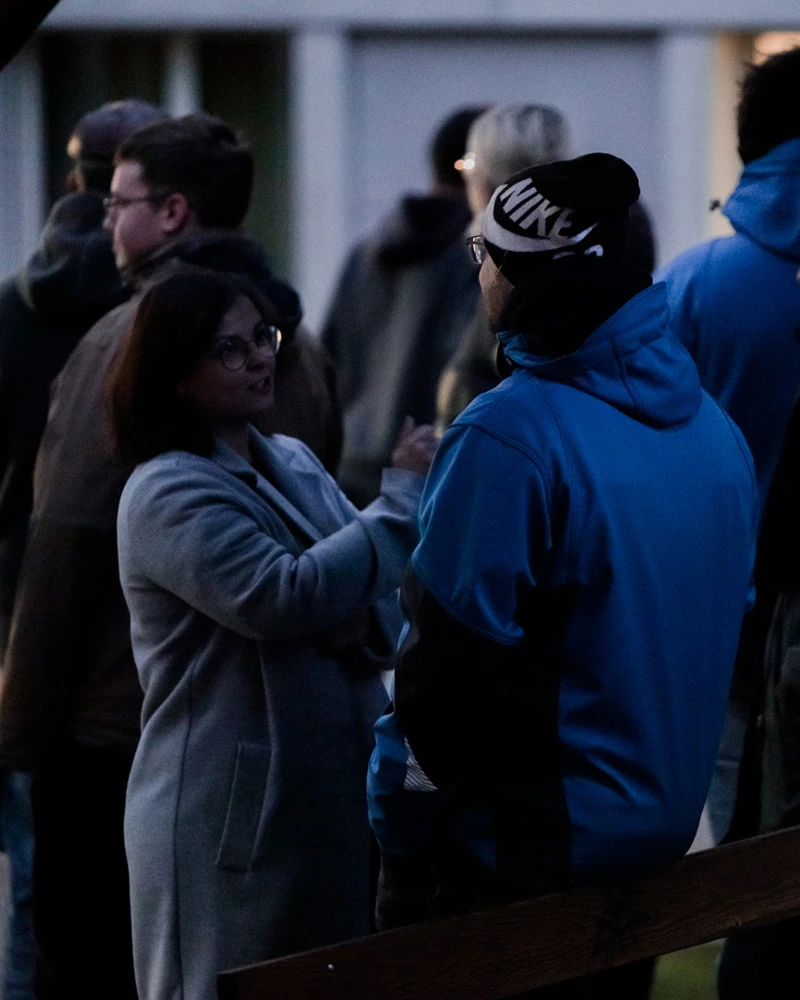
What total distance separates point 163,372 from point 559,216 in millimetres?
793

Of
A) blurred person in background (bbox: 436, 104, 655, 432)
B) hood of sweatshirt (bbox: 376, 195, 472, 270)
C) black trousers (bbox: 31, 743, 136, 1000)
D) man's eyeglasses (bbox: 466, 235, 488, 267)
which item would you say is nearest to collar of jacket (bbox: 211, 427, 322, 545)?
man's eyeglasses (bbox: 466, 235, 488, 267)

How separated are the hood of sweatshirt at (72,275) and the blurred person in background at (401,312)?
1665mm

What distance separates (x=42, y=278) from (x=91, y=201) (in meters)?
0.22

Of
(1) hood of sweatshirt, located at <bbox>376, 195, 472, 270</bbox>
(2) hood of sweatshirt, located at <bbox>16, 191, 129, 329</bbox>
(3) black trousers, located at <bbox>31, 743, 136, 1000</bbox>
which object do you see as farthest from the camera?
(1) hood of sweatshirt, located at <bbox>376, 195, 472, 270</bbox>

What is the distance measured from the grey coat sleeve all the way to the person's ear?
0.85 m

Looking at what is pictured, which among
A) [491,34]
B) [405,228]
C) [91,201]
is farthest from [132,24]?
[91,201]

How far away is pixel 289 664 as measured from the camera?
9.27 ft

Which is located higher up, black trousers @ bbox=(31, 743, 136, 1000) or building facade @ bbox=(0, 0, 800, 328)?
building facade @ bbox=(0, 0, 800, 328)

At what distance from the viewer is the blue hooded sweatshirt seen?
88.3 inches

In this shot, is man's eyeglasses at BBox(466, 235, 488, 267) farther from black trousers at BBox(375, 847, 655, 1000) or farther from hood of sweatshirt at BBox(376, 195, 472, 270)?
hood of sweatshirt at BBox(376, 195, 472, 270)

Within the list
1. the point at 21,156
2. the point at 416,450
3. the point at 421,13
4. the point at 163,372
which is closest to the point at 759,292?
the point at 416,450

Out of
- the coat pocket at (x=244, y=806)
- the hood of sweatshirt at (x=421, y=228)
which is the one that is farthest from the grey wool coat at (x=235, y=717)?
the hood of sweatshirt at (x=421, y=228)

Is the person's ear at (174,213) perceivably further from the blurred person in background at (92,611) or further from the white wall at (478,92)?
the white wall at (478,92)

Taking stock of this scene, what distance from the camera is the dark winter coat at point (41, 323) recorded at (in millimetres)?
3719
